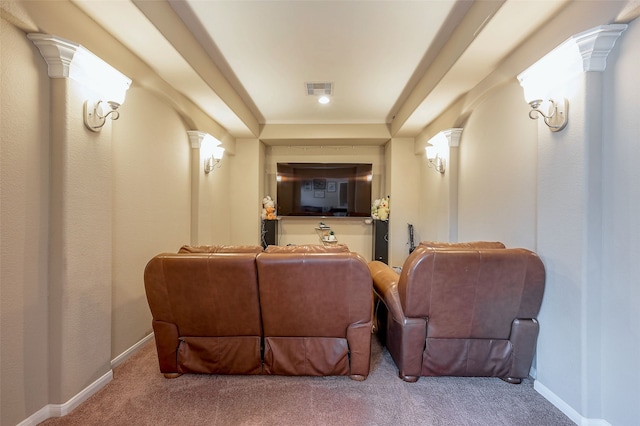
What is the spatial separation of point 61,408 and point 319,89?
3.54m

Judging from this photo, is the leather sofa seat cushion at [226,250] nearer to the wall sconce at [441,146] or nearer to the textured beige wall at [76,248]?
the textured beige wall at [76,248]

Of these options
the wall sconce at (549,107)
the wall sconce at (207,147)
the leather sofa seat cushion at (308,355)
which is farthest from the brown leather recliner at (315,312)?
the wall sconce at (207,147)

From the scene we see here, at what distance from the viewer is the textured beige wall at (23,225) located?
1.32m

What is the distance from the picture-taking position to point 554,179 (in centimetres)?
164

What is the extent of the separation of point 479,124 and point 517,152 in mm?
710

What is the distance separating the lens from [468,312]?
1.73m

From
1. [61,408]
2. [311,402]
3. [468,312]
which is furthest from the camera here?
[468,312]

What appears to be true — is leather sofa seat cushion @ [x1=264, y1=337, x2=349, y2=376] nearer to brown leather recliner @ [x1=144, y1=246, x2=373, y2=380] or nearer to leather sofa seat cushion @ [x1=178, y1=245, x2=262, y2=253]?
brown leather recliner @ [x1=144, y1=246, x2=373, y2=380]

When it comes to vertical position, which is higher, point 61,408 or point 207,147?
point 207,147

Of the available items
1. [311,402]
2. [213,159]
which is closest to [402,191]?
[213,159]

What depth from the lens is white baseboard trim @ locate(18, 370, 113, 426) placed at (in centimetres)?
143

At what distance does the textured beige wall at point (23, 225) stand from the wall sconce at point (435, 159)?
3725 millimetres

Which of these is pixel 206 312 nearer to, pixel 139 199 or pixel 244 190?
pixel 139 199

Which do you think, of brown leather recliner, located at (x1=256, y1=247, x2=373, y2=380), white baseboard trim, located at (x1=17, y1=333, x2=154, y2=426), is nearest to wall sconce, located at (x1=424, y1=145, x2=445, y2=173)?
brown leather recliner, located at (x1=256, y1=247, x2=373, y2=380)
